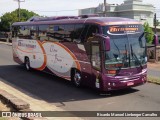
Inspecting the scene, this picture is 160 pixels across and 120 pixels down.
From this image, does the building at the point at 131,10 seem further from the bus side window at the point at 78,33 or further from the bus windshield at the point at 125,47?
the bus windshield at the point at 125,47

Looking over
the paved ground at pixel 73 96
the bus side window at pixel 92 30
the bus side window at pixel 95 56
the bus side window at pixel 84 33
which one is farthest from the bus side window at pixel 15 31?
the bus side window at pixel 95 56

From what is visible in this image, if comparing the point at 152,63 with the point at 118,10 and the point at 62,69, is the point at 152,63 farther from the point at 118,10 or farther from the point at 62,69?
the point at 118,10

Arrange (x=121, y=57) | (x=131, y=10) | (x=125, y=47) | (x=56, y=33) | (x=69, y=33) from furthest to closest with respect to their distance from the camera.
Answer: (x=131, y=10) → (x=56, y=33) → (x=69, y=33) → (x=125, y=47) → (x=121, y=57)

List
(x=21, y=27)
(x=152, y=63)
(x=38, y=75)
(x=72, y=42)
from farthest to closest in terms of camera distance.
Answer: (x=152, y=63) → (x=21, y=27) → (x=38, y=75) → (x=72, y=42)

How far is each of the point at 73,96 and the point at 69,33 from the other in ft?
11.3

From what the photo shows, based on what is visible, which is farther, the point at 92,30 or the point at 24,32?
the point at 24,32

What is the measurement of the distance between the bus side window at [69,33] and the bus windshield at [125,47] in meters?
2.72

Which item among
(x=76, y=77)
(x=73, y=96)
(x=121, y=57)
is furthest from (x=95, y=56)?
(x=76, y=77)

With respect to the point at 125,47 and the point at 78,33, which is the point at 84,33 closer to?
the point at 78,33

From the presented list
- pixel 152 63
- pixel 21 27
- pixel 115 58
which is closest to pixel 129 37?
pixel 115 58

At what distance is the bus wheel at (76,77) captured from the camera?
48.1ft

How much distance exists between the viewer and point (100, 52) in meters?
12.7

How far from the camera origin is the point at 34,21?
20.1m

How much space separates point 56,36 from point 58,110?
245 inches
